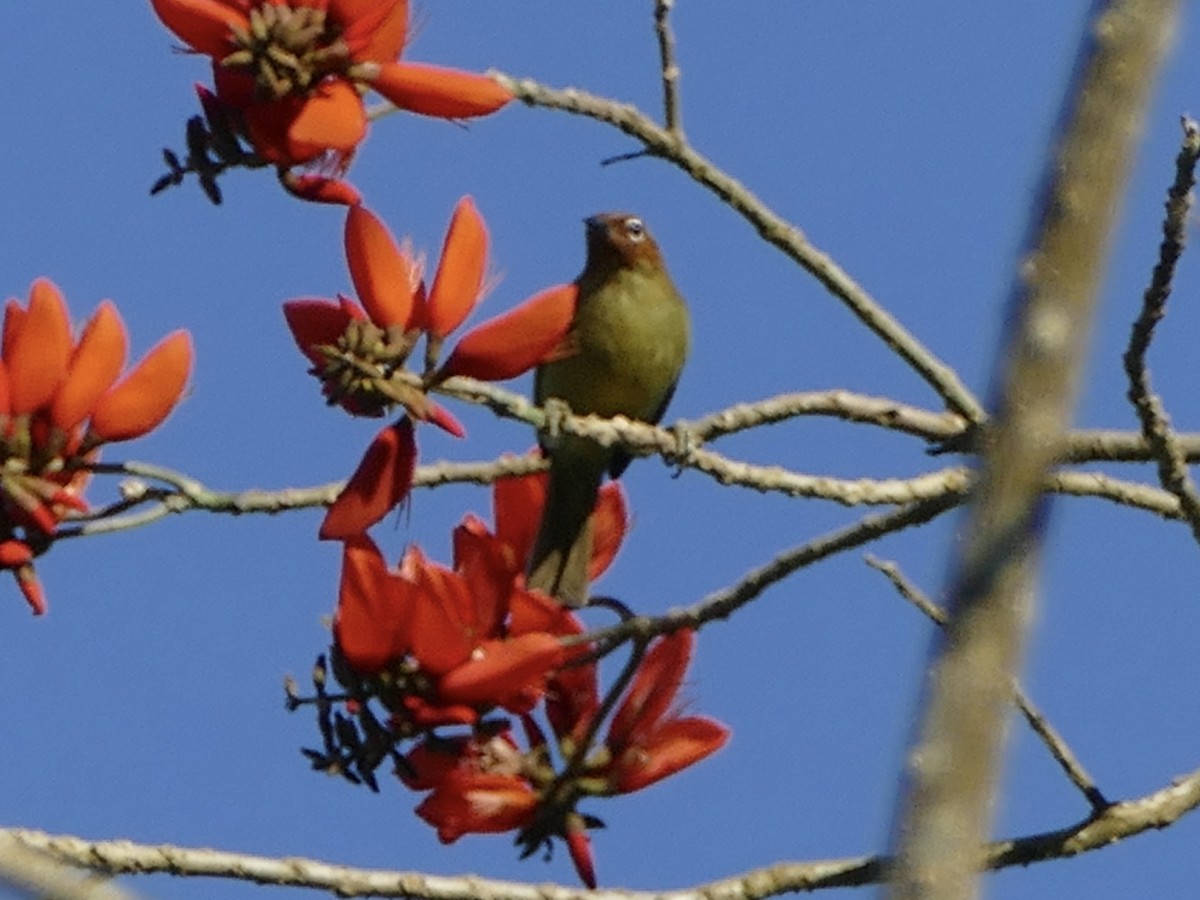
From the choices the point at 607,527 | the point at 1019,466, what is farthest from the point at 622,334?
the point at 1019,466

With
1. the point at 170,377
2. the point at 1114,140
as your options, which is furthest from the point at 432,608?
the point at 1114,140

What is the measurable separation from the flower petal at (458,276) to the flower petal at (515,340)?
36 mm

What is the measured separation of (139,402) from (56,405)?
10 cm

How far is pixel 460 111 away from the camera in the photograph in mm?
2641

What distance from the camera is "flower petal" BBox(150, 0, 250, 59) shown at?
2.49 metres

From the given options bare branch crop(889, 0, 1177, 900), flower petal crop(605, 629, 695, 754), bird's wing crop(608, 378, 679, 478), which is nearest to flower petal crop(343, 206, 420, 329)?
flower petal crop(605, 629, 695, 754)

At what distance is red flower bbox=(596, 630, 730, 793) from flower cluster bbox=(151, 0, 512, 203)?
29.2 inches

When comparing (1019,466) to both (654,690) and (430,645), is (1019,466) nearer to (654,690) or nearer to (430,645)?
(430,645)

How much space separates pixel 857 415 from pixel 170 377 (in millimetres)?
883

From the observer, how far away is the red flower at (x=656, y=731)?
276 cm

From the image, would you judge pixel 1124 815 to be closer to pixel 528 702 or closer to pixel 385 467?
pixel 528 702

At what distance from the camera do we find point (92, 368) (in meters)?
2.57

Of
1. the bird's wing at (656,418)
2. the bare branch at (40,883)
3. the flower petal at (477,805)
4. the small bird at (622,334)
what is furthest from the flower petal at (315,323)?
the bird's wing at (656,418)

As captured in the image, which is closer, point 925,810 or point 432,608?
point 925,810
